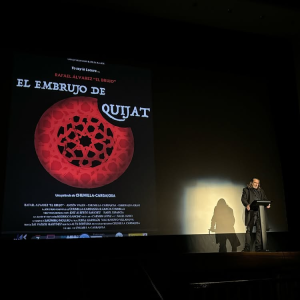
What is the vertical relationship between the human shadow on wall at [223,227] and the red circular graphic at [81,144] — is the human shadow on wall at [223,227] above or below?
below

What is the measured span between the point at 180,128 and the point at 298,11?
1.95m

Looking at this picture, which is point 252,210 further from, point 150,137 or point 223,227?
point 150,137

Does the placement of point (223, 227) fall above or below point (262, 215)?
below

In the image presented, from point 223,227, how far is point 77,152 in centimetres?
170

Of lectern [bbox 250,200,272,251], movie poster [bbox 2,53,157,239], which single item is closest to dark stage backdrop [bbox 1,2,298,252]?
movie poster [bbox 2,53,157,239]

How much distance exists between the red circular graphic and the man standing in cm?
128

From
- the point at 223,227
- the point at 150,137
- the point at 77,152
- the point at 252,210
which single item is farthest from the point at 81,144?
the point at 252,210

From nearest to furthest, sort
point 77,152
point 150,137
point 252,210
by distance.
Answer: point 77,152
point 252,210
point 150,137

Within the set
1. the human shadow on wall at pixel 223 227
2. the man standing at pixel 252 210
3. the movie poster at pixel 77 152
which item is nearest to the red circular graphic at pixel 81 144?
the movie poster at pixel 77 152

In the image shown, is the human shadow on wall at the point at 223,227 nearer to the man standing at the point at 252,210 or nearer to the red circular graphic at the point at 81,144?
the man standing at the point at 252,210

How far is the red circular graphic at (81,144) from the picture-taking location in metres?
3.70

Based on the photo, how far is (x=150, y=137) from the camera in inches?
160

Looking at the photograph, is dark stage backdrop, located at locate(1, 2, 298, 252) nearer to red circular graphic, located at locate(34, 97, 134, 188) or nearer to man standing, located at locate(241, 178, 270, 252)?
red circular graphic, located at locate(34, 97, 134, 188)

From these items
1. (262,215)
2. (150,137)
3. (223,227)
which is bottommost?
(223,227)
